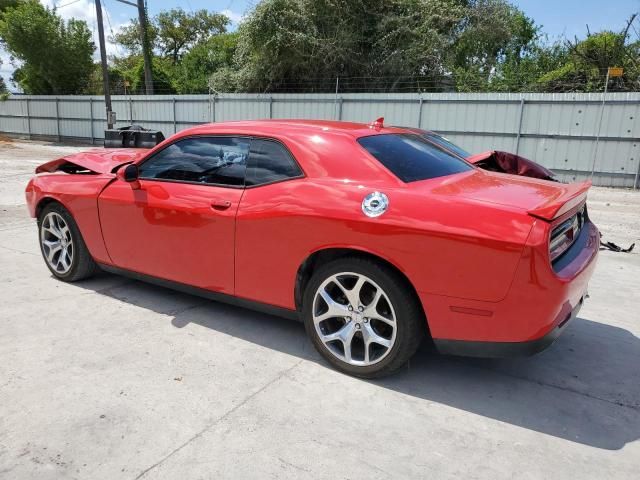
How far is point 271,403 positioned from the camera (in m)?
2.96

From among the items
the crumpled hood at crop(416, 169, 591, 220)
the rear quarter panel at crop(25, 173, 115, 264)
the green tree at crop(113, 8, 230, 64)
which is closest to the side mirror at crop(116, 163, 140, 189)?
the rear quarter panel at crop(25, 173, 115, 264)

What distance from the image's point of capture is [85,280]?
4.97 metres

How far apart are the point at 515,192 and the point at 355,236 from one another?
1002 mm

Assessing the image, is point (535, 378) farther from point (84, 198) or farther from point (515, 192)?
point (84, 198)

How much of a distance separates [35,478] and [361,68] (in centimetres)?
2081

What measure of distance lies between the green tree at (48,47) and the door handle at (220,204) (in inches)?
1239

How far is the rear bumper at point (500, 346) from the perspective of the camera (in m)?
2.73

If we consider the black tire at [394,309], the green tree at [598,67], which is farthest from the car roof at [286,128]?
the green tree at [598,67]

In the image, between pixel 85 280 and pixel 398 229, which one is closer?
pixel 398 229

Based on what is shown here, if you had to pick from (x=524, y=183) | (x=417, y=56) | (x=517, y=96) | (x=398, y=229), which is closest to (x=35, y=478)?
(x=398, y=229)

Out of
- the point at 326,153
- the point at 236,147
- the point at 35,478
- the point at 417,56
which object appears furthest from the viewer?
the point at 417,56

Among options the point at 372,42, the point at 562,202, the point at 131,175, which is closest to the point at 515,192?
the point at 562,202

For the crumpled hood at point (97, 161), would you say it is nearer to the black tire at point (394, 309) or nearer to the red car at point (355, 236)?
the red car at point (355, 236)

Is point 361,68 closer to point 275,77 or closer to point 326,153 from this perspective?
point 275,77
